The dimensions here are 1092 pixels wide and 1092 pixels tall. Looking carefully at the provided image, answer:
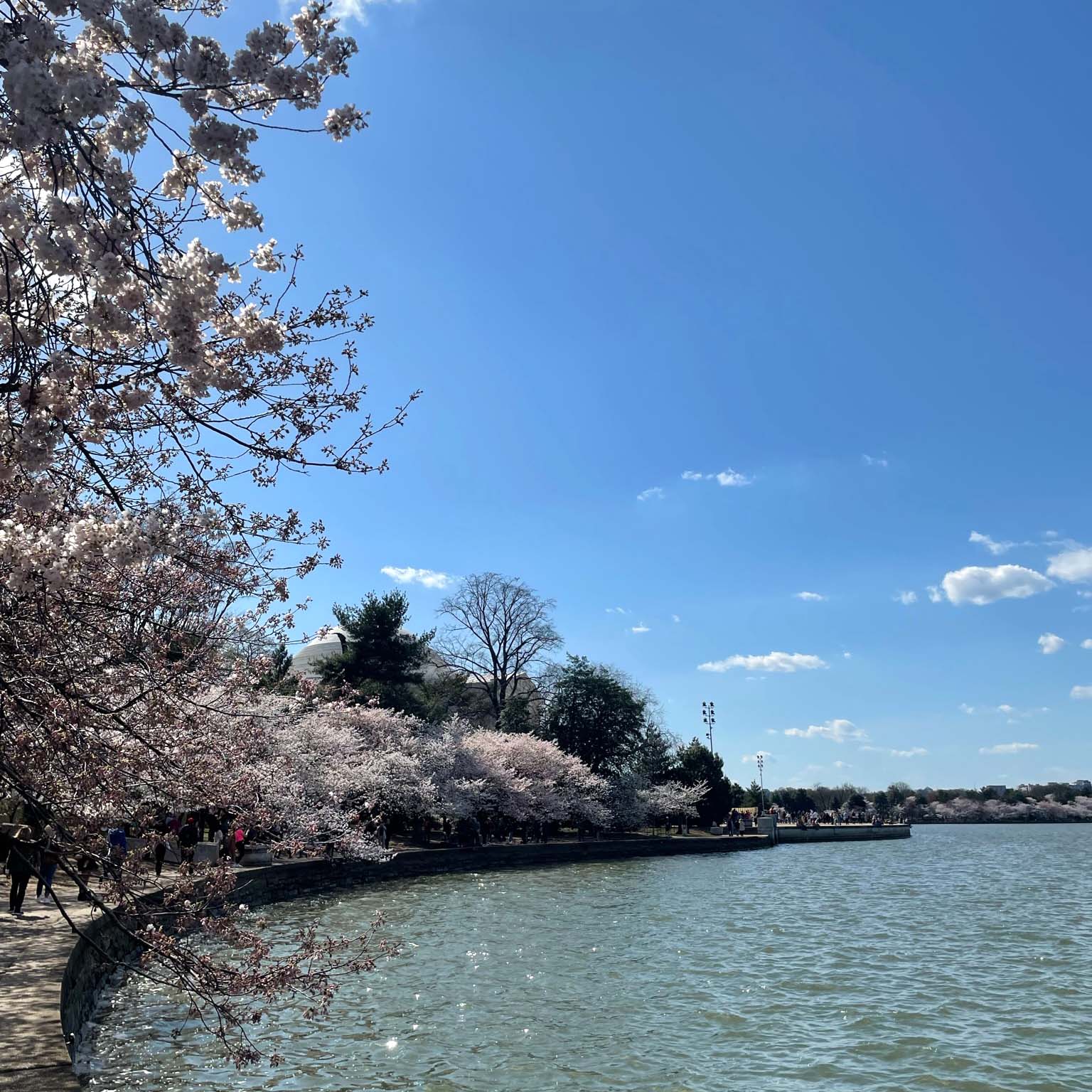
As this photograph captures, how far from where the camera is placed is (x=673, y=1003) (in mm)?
12797

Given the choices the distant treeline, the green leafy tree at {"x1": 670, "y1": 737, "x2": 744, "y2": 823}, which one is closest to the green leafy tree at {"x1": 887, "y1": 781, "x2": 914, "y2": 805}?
the distant treeline

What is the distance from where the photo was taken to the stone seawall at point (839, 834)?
61656 mm

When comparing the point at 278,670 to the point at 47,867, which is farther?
the point at 278,670

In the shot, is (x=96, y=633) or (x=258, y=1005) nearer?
(x=96, y=633)

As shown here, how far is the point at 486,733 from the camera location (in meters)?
44.7

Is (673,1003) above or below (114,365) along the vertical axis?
below

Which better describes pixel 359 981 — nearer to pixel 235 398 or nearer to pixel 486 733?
pixel 235 398

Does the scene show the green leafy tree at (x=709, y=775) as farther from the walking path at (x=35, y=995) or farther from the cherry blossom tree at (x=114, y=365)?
the cherry blossom tree at (x=114, y=365)

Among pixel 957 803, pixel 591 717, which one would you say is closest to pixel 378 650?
pixel 591 717

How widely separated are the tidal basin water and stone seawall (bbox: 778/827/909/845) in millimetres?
37152

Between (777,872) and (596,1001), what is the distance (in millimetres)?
25935

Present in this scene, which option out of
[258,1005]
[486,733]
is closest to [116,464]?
[258,1005]

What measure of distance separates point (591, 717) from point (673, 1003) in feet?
129

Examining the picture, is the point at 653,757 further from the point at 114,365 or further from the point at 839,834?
the point at 114,365
